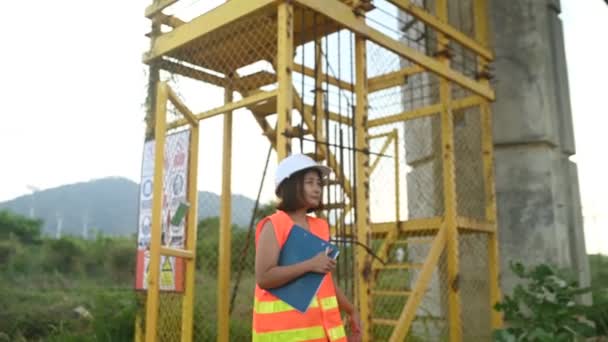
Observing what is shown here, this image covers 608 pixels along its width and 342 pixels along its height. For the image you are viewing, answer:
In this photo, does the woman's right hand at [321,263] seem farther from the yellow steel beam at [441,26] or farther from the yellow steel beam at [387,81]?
the yellow steel beam at [387,81]

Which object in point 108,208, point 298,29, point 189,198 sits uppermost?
point 108,208

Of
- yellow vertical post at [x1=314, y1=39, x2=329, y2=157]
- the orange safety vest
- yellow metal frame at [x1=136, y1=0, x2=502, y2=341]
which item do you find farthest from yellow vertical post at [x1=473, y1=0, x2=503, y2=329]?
the orange safety vest

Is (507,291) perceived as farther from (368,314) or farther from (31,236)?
(31,236)

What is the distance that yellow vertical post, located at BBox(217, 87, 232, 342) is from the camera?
521cm

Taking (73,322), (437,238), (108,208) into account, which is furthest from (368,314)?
(108,208)

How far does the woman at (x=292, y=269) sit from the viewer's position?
226cm

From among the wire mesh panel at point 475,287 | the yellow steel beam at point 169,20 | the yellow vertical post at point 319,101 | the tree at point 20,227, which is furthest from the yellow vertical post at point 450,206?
the tree at point 20,227

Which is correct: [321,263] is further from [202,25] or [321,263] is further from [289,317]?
[202,25]

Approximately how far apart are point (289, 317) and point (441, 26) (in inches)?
164

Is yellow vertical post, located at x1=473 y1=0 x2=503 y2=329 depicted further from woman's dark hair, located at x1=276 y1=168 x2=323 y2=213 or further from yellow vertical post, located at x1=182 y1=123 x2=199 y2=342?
woman's dark hair, located at x1=276 y1=168 x2=323 y2=213

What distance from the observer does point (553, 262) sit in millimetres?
6047

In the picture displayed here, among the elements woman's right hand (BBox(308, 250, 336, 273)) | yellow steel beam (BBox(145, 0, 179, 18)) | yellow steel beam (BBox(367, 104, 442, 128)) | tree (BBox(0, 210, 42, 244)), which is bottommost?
woman's right hand (BBox(308, 250, 336, 273))

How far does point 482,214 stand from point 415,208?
0.93 metres

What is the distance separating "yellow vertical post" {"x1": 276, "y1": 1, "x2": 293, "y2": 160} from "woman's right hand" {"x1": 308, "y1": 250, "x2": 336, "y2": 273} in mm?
1470
